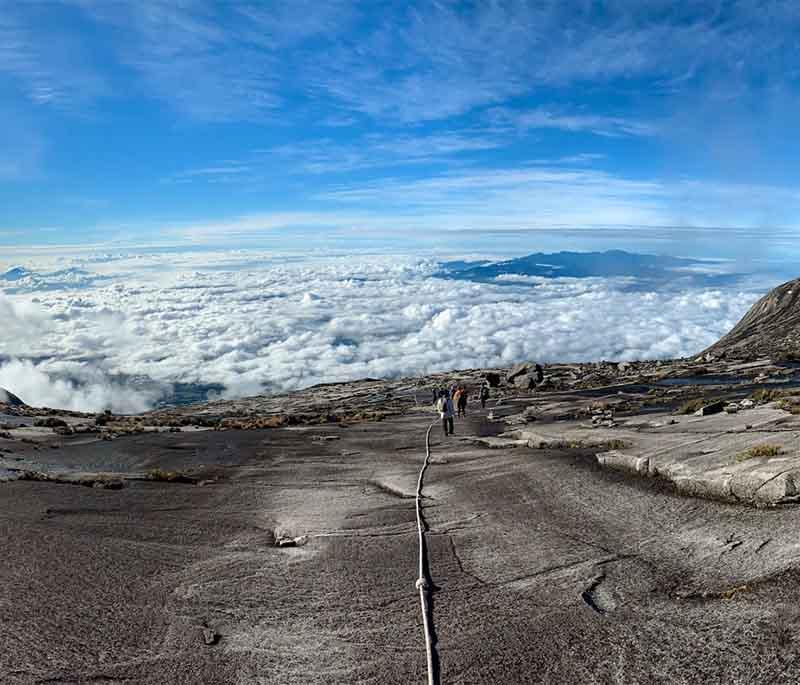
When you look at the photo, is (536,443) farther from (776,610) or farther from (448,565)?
(776,610)

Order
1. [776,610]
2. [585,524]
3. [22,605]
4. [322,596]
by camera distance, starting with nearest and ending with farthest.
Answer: [776,610] → [22,605] → [322,596] → [585,524]

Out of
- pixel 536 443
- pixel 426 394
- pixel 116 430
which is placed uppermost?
pixel 536 443

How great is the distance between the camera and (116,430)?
2741cm

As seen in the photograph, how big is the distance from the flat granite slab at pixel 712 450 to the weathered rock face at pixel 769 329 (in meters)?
38.9

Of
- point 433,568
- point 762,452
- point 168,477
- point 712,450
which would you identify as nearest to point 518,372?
point 712,450

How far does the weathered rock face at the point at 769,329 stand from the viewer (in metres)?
55.5

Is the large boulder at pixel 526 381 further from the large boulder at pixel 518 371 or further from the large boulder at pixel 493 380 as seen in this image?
the large boulder at pixel 493 380

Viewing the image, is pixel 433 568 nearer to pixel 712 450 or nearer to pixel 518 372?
pixel 712 450

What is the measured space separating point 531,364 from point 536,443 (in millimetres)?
36509

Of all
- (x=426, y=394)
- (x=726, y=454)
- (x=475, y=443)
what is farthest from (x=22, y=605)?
(x=426, y=394)

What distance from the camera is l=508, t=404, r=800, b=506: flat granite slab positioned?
8.98 m

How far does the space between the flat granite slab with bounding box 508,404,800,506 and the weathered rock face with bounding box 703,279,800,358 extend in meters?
38.9

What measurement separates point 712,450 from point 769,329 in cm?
6446

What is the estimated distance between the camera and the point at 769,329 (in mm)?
66438
